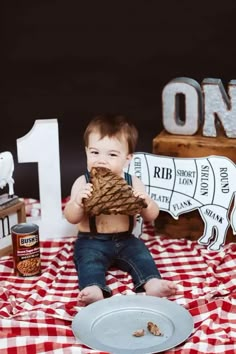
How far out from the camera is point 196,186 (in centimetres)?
287

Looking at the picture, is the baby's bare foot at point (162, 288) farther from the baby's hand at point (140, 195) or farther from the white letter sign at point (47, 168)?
the white letter sign at point (47, 168)

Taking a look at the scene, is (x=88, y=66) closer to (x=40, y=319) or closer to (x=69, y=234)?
(x=69, y=234)

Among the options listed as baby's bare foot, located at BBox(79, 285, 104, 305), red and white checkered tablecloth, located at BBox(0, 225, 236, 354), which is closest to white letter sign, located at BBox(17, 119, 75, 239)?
red and white checkered tablecloth, located at BBox(0, 225, 236, 354)

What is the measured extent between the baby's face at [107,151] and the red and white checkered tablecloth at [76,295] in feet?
1.00

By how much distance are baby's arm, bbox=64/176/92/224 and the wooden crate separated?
0.33m

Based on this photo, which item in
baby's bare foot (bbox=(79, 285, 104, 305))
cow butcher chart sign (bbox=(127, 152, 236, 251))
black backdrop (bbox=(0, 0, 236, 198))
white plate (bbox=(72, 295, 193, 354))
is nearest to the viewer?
white plate (bbox=(72, 295, 193, 354))

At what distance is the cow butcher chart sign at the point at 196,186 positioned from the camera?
9.30ft

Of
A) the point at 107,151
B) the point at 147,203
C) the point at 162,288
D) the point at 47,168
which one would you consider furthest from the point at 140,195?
the point at 47,168

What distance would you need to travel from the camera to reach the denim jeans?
2.60m

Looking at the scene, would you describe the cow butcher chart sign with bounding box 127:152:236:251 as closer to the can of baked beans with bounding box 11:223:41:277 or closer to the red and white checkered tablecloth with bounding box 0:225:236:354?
the red and white checkered tablecloth with bounding box 0:225:236:354

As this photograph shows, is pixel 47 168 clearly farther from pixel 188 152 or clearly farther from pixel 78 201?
pixel 188 152

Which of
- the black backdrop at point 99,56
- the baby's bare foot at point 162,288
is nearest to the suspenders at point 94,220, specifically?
the baby's bare foot at point 162,288

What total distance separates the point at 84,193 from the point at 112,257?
212mm

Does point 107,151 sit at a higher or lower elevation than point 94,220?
higher
